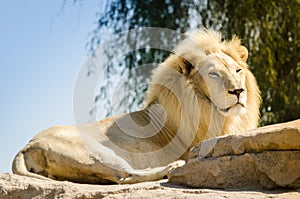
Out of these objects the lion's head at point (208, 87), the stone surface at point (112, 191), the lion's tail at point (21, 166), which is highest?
the lion's head at point (208, 87)

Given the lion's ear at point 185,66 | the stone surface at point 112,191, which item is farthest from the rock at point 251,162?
the lion's ear at point 185,66

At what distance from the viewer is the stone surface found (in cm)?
240

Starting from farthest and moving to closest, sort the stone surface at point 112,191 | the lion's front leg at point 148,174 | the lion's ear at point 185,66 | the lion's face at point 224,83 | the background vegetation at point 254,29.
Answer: the background vegetation at point 254,29
the lion's ear at point 185,66
the lion's face at point 224,83
the lion's front leg at point 148,174
the stone surface at point 112,191

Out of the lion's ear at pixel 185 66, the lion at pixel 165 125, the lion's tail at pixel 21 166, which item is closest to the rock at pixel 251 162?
the lion at pixel 165 125

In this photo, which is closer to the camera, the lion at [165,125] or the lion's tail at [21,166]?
the lion's tail at [21,166]

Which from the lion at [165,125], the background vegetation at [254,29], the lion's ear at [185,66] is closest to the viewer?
the lion at [165,125]

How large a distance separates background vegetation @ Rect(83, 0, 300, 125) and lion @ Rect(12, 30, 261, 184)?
128 inches

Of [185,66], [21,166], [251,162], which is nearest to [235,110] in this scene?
[185,66]

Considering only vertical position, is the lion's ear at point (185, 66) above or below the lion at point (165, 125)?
above

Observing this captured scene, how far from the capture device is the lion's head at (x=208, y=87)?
389 cm

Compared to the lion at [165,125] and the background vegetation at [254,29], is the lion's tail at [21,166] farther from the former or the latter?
the background vegetation at [254,29]

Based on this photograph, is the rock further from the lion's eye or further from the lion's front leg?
the lion's eye

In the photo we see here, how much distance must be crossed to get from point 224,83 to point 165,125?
1.51 feet

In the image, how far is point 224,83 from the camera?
150 inches
